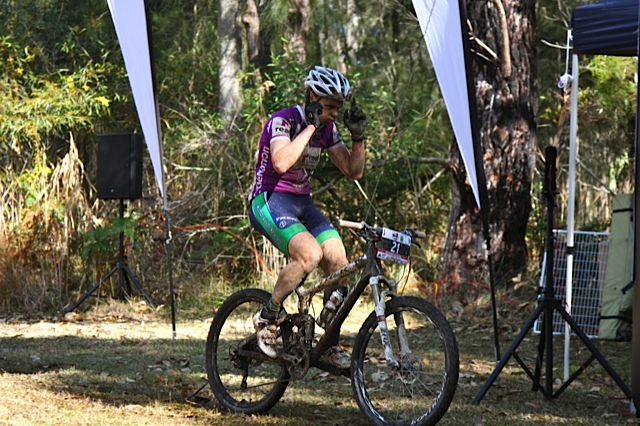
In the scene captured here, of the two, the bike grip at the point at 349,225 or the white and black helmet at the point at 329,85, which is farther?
the white and black helmet at the point at 329,85

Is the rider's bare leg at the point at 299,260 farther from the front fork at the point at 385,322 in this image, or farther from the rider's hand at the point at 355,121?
the rider's hand at the point at 355,121

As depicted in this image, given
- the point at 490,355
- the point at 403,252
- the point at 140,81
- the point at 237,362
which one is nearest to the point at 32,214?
the point at 140,81

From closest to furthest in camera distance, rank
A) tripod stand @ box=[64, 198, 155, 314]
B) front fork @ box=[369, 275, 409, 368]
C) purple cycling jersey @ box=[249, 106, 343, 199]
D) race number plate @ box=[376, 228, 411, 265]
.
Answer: front fork @ box=[369, 275, 409, 368], race number plate @ box=[376, 228, 411, 265], purple cycling jersey @ box=[249, 106, 343, 199], tripod stand @ box=[64, 198, 155, 314]

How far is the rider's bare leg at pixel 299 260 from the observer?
4.92 meters

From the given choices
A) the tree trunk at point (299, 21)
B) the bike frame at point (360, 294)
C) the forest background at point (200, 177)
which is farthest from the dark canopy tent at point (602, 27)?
the tree trunk at point (299, 21)

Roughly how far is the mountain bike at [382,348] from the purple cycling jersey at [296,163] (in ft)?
1.45

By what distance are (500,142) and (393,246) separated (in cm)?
586

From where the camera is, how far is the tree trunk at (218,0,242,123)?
16844mm

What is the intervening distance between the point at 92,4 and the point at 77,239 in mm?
6048

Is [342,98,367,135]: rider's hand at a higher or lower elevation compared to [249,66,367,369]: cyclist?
higher

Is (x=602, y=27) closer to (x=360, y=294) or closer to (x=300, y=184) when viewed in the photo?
(x=300, y=184)

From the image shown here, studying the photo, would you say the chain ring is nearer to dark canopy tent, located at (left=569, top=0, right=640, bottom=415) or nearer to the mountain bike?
the mountain bike

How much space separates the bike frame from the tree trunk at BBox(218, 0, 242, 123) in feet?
38.7

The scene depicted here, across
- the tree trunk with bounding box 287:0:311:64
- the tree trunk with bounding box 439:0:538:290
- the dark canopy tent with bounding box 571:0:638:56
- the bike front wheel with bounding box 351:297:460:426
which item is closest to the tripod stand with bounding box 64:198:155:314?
the tree trunk with bounding box 439:0:538:290
